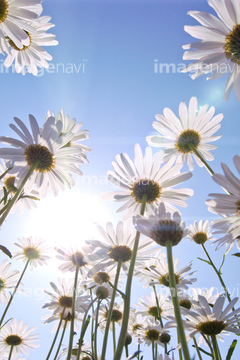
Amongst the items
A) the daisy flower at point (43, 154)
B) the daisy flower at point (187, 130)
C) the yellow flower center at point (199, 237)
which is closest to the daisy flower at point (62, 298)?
the daisy flower at point (43, 154)

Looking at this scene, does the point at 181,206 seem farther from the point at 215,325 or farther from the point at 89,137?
the point at 89,137

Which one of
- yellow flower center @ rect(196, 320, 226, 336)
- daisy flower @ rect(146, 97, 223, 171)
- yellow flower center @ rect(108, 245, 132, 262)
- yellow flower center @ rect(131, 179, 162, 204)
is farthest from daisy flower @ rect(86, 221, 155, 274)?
daisy flower @ rect(146, 97, 223, 171)

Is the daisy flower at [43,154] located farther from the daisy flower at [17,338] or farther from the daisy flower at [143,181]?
the daisy flower at [17,338]

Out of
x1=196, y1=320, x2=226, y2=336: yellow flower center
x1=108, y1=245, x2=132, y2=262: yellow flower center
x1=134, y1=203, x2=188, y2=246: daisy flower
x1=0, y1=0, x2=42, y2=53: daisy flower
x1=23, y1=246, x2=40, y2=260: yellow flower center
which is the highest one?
x1=0, y1=0, x2=42, y2=53: daisy flower

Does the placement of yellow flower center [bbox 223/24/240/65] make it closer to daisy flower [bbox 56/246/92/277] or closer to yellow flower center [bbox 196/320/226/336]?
yellow flower center [bbox 196/320/226/336]

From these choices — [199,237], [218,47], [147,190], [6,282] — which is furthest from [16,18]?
[199,237]

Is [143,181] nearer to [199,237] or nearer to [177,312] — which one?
[177,312]
